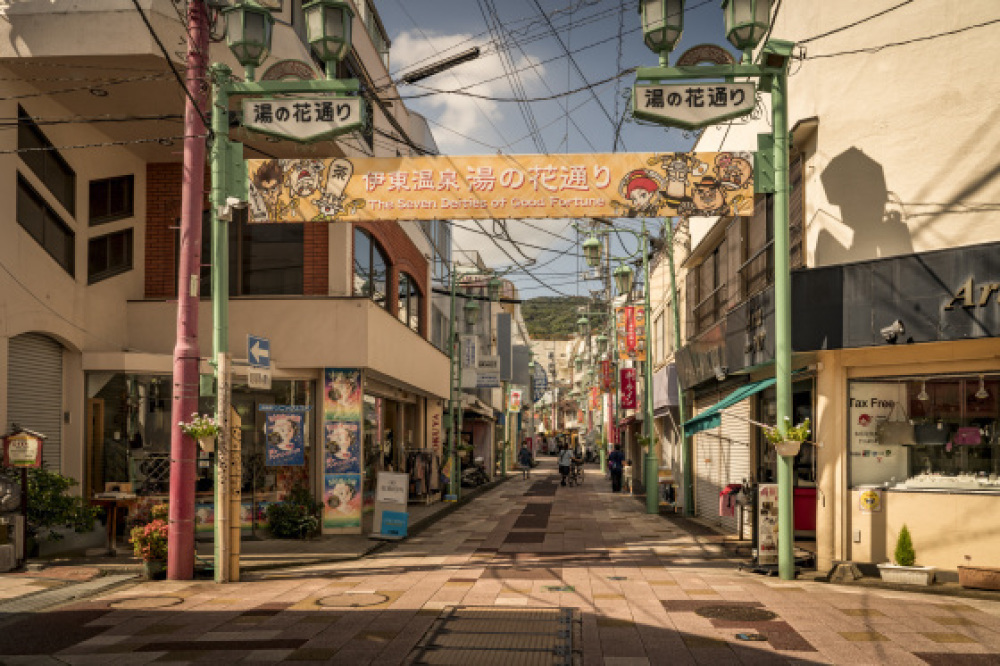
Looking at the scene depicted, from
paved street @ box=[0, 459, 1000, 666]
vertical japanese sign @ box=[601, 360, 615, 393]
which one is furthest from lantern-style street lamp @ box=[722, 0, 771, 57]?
vertical japanese sign @ box=[601, 360, 615, 393]

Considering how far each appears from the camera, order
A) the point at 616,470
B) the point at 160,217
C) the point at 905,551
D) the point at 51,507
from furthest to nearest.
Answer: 1. the point at 616,470
2. the point at 160,217
3. the point at 51,507
4. the point at 905,551

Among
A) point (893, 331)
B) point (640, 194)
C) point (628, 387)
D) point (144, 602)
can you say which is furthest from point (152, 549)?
point (628, 387)

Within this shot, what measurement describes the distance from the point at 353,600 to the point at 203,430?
133 inches

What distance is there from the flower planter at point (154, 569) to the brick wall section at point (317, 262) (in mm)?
7302

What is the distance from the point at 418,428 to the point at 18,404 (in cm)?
1666

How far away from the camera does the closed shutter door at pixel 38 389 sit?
1532cm

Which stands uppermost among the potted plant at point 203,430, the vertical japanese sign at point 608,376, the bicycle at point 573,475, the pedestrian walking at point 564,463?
the vertical japanese sign at point 608,376

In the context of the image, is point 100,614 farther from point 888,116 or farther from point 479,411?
point 479,411

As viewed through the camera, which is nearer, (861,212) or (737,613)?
(737,613)

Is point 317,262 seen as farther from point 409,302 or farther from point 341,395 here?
point 409,302

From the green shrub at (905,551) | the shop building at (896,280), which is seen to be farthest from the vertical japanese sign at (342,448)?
the green shrub at (905,551)

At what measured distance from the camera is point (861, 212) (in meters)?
13.0

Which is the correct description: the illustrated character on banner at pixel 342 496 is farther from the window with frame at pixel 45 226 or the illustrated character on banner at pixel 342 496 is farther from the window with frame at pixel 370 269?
the window with frame at pixel 45 226

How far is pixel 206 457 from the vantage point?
17641mm
